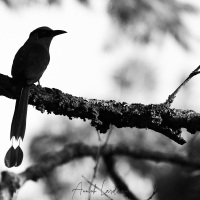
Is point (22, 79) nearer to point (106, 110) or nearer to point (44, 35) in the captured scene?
point (106, 110)

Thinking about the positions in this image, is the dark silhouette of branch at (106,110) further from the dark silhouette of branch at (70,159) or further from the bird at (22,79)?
the dark silhouette of branch at (70,159)

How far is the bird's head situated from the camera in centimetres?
514

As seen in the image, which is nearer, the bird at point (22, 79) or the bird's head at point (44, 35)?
the bird at point (22, 79)

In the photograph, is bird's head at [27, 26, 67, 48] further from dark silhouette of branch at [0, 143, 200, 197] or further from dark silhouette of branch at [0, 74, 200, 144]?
dark silhouette of branch at [0, 74, 200, 144]

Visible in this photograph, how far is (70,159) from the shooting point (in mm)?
3822

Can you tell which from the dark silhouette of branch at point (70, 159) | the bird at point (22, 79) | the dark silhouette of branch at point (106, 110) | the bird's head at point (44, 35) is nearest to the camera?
the dark silhouette of branch at point (106, 110)

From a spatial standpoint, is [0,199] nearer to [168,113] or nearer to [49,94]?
[49,94]

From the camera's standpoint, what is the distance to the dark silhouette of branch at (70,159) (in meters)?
3.36

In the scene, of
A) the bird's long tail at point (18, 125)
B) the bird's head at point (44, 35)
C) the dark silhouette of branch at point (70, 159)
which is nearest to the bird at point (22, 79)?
the bird's long tail at point (18, 125)

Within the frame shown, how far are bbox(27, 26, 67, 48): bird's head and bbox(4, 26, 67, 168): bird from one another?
0.45 ft

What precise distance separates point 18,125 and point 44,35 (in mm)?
2071

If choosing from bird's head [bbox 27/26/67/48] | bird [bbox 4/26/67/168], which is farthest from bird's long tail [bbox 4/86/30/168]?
bird's head [bbox 27/26/67/48]

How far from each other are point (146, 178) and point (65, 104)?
1381 millimetres

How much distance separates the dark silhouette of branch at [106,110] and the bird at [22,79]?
0.46 feet
